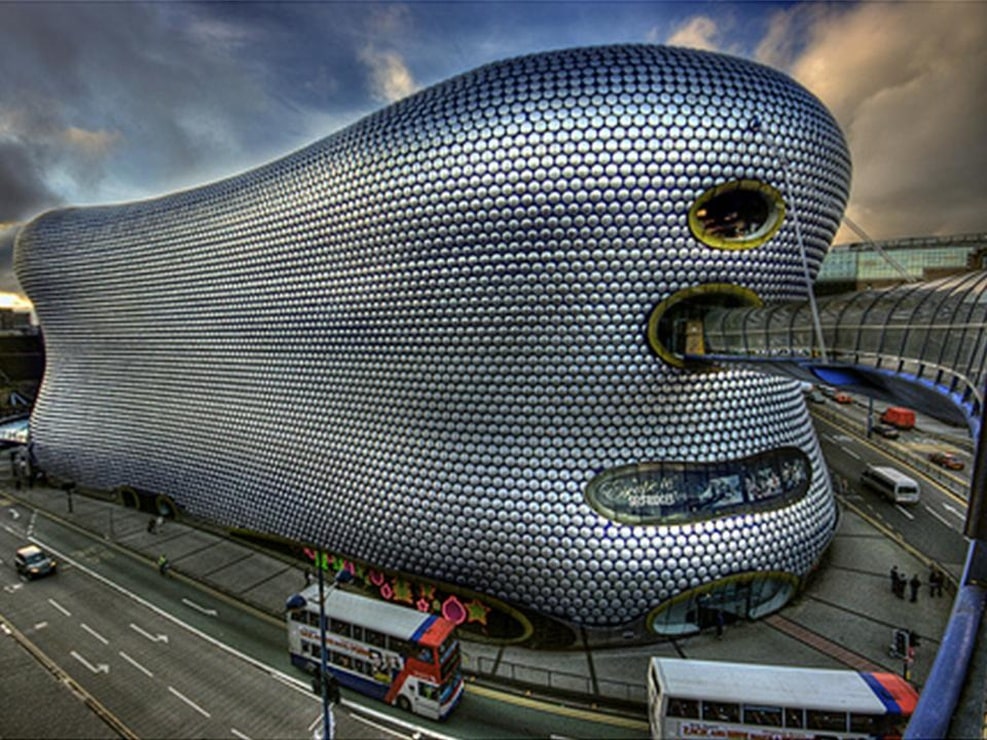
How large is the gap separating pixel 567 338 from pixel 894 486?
22.9m

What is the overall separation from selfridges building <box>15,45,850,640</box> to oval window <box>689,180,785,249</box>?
92 mm

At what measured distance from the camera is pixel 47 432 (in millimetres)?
33938

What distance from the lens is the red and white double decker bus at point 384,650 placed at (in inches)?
525

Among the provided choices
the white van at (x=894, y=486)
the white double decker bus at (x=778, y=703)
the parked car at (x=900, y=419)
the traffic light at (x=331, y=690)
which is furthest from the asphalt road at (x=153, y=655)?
the parked car at (x=900, y=419)

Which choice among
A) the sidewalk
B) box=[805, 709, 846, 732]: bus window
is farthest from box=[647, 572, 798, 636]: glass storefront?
box=[805, 709, 846, 732]: bus window

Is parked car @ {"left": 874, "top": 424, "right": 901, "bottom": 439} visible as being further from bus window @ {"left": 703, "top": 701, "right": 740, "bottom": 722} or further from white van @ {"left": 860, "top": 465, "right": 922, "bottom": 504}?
bus window @ {"left": 703, "top": 701, "right": 740, "bottom": 722}

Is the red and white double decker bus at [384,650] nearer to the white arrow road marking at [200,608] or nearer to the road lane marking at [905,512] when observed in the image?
the white arrow road marking at [200,608]

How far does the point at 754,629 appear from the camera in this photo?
669 inches

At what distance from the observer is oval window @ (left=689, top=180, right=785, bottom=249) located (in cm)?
1619

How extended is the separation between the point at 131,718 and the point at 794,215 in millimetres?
23915

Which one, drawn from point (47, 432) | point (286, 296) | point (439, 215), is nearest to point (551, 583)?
point (439, 215)

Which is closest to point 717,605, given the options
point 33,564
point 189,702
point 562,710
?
point 562,710

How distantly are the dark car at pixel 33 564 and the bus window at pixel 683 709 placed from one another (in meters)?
25.5

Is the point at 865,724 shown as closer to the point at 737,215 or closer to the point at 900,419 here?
the point at 737,215
